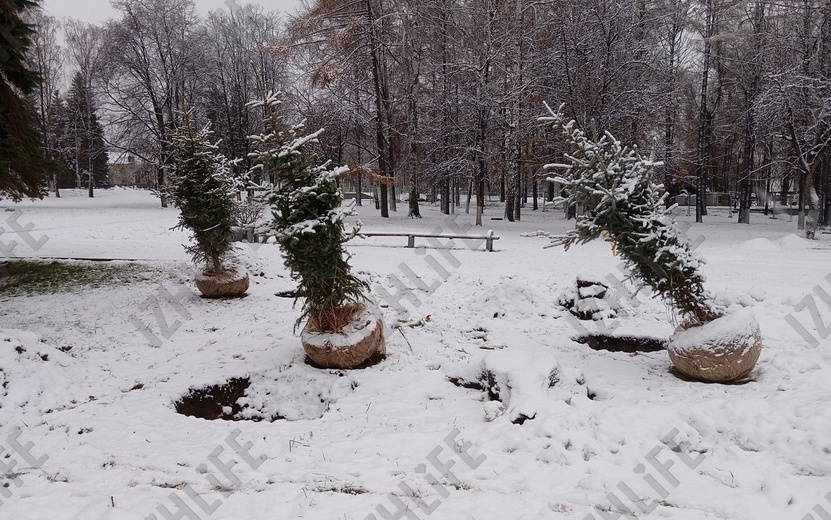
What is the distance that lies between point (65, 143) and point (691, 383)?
1744 inches

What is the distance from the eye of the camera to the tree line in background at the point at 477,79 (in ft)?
56.9

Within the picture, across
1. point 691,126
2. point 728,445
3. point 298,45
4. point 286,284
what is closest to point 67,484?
point 728,445

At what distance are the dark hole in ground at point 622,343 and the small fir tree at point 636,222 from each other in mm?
1646

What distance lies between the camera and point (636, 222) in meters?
6.02

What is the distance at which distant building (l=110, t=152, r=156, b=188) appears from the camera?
31381 mm

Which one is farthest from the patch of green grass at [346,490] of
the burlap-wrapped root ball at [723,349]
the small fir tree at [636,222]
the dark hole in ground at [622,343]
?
the dark hole in ground at [622,343]

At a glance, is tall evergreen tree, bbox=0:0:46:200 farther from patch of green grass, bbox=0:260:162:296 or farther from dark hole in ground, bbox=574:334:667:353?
dark hole in ground, bbox=574:334:667:353

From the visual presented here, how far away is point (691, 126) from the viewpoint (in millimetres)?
31688

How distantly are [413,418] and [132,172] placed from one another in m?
73.4

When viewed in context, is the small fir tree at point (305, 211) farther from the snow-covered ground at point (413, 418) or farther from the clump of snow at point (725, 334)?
the clump of snow at point (725, 334)

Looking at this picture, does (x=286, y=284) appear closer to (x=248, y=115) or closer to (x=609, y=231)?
(x=609, y=231)

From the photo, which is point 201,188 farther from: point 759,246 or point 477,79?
point 759,246

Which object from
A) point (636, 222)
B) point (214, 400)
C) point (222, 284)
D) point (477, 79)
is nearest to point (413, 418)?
point (214, 400)

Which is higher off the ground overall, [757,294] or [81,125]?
[81,125]
